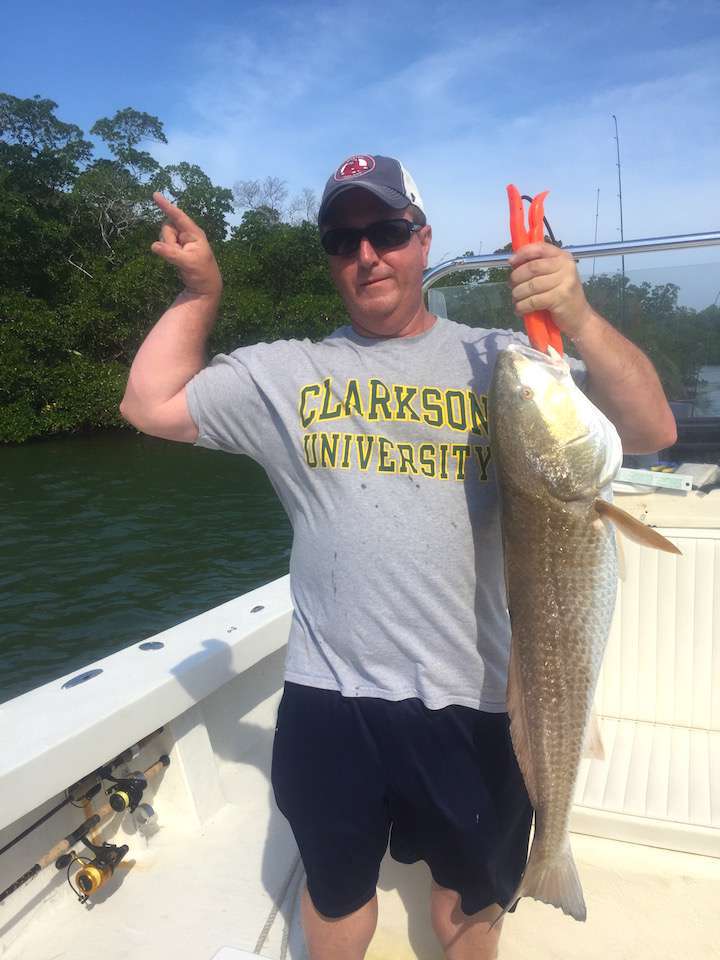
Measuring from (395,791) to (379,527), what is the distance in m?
0.77

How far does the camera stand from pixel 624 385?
6.02ft

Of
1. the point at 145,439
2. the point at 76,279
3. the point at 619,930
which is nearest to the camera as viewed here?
the point at 619,930

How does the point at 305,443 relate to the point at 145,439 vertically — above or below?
above

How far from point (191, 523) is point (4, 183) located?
29058mm

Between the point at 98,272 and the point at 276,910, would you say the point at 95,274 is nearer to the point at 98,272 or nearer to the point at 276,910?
the point at 98,272

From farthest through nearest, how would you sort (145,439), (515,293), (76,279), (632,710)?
(76,279) → (145,439) → (632,710) → (515,293)

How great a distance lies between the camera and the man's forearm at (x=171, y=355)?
2.04m

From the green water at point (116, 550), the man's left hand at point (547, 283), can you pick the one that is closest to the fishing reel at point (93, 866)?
the man's left hand at point (547, 283)

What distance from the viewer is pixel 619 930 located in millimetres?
2643

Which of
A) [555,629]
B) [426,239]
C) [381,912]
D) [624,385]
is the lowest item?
[381,912]

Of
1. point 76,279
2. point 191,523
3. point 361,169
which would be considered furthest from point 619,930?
point 76,279

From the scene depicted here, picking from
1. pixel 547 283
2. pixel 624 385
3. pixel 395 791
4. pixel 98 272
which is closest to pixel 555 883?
pixel 395 791

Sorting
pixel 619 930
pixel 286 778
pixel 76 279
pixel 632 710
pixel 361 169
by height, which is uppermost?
pixel 76 279

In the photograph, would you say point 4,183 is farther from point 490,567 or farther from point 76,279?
point 490,567
